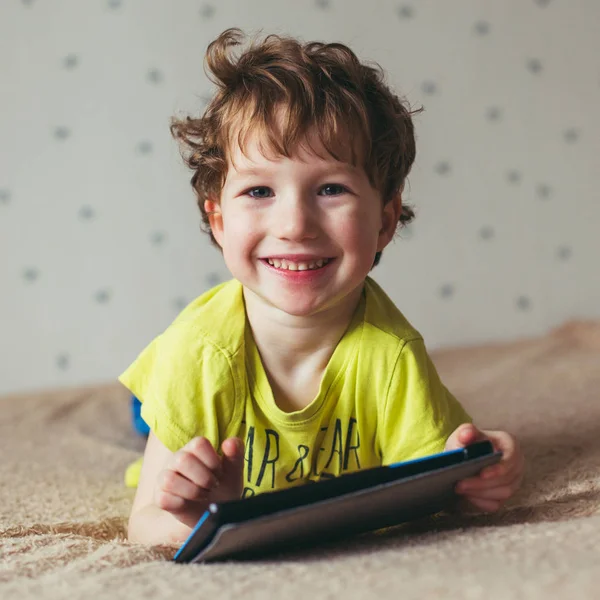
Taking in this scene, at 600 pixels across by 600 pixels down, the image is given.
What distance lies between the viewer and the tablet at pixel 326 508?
0.63 metres

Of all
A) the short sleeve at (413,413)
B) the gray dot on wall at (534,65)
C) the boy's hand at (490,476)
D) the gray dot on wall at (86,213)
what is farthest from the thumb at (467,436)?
the gray dot on wall at (534,65)

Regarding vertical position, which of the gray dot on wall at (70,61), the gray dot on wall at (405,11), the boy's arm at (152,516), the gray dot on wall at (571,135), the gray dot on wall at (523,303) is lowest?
the gray dot on wall at (523,303)

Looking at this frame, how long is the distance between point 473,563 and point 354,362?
1.31ft

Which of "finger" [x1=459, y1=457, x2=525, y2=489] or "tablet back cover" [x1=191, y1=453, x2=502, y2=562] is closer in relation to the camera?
"tablet back cover" [x1=191, y1=453, x2=502, y2=562]

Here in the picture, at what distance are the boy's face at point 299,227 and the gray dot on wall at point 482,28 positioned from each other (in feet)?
4.05

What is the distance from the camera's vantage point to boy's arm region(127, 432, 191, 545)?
2.83ft

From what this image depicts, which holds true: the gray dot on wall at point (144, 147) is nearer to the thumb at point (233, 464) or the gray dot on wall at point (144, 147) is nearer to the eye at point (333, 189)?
the eye at point (333, 189)

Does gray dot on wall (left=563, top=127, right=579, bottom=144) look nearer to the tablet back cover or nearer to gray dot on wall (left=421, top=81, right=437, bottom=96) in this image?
gray dot on wall (left=421, top=81, right=437, bottom=96)

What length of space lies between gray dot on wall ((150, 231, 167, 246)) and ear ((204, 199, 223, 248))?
3.01ft

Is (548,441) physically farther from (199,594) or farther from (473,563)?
(199,594)

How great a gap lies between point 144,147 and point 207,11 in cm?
35

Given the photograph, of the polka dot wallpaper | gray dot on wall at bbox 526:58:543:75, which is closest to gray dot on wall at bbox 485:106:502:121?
the polka dot wallpaper

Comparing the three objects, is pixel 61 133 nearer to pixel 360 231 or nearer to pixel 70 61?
pixel 70 61

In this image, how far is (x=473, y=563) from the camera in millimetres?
617
